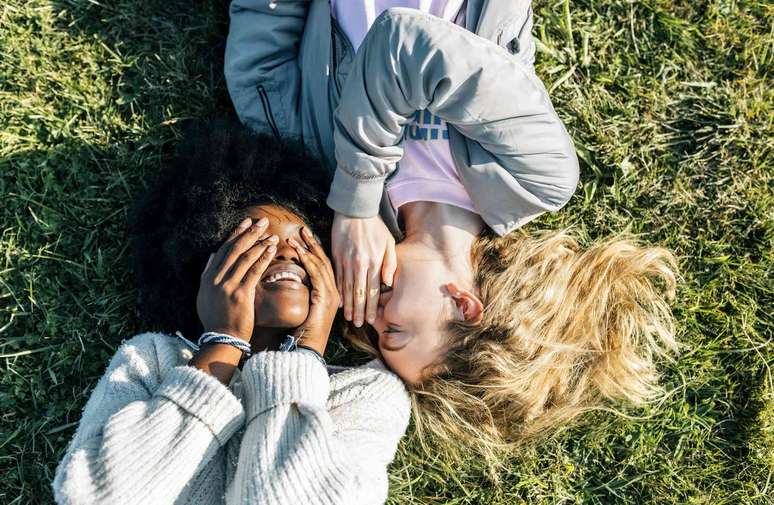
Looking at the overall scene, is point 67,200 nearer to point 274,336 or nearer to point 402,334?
point 274,336

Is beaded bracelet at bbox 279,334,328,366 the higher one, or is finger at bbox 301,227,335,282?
finger at bbox 301,227,335,282

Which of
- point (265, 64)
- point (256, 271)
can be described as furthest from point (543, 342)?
point (265, 64)

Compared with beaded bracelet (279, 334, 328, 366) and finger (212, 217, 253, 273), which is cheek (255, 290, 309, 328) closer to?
beaded bracelet (279, 334, 328, 366)

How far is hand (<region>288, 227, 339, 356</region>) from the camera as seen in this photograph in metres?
2.93

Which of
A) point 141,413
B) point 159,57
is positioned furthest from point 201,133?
point 141,413

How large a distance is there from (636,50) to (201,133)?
2194 mm

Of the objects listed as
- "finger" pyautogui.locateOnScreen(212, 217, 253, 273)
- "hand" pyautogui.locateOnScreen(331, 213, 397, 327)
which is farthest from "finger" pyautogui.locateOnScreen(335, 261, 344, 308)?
"finger" pyautogui.locateOnScreen(212, 217, 253, 273)

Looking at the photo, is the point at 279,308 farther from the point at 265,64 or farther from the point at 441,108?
the point at 265,64

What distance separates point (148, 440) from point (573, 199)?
227 cm

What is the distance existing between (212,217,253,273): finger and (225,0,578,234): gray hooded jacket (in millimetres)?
385

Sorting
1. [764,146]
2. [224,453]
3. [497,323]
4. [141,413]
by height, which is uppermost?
[764,146]

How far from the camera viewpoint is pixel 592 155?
359 cm

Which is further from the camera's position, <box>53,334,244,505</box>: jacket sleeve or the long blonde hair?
the long blonde hair

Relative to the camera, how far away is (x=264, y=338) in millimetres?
3025
